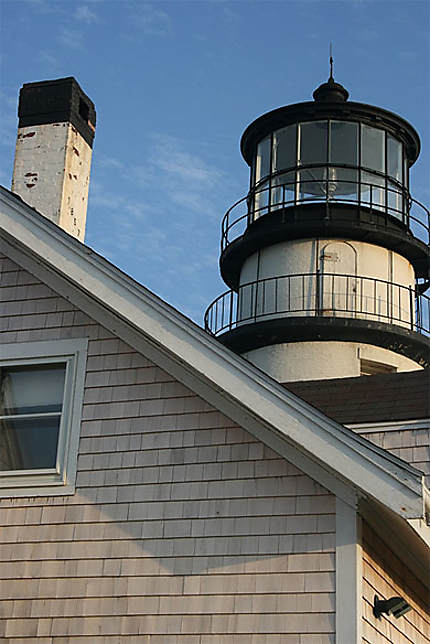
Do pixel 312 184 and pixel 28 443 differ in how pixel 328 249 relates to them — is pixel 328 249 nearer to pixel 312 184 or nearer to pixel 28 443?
pixel 312 184

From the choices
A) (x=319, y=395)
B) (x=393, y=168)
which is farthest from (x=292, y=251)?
(x=319, y=395)

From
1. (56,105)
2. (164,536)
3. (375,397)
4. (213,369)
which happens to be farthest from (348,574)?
(56,105)

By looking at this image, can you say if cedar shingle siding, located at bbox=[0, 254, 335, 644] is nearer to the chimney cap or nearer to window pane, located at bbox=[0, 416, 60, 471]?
window pane, located at bbox=[0, 416, 60, 471]

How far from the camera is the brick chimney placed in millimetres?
10305

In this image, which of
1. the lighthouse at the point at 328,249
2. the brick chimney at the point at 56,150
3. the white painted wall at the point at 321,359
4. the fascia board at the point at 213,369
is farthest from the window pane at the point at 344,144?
the fascia board at the point at 213,369

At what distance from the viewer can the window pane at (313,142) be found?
18828 mm

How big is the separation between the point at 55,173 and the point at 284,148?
9.35 metres

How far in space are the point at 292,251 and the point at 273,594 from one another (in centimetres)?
1134

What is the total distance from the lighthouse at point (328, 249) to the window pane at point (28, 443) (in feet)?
28.4

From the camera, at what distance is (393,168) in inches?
753

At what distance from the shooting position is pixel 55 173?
34.0ft

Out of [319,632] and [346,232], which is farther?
[346,232]

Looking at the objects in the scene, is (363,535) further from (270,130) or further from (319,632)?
(270,130)

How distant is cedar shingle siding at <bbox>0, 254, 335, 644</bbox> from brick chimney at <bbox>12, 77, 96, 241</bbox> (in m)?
2.41
